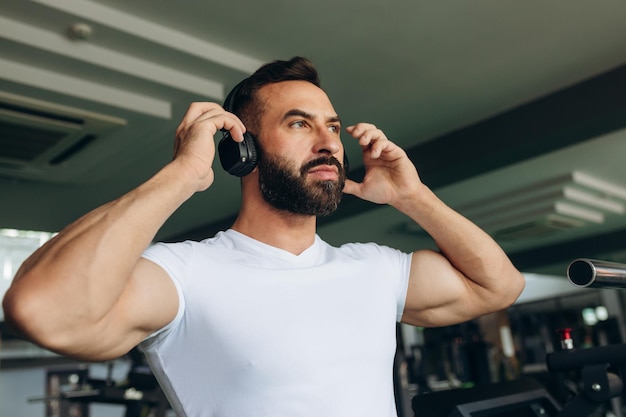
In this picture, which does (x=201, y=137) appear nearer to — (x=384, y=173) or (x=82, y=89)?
(x=384, y=173)

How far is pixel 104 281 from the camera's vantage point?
2.85 feet

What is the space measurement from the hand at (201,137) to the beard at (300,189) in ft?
0.39

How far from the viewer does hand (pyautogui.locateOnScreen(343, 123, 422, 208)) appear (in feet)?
4.50

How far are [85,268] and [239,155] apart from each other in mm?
478

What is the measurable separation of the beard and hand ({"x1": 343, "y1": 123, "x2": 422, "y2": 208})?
0.44 ft

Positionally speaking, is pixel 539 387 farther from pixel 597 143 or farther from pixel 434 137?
pixel 597 143

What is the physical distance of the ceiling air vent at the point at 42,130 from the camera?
9.32 feet

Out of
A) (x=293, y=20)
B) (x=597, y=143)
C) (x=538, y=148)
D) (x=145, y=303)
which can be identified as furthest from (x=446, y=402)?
(x=597, y=143)

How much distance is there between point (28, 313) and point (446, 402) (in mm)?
847

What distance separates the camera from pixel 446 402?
4.13 feet

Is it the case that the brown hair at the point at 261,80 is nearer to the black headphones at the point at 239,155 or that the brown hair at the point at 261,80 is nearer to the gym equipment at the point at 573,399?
A: the black headphones at the point at 239,155

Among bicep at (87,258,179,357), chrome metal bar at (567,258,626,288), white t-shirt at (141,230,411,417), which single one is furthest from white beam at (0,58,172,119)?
chrome metal bar at (567,258,626,288)

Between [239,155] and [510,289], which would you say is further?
[510,289]

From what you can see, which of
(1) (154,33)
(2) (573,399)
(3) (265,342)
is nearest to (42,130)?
(1) (154,33)
